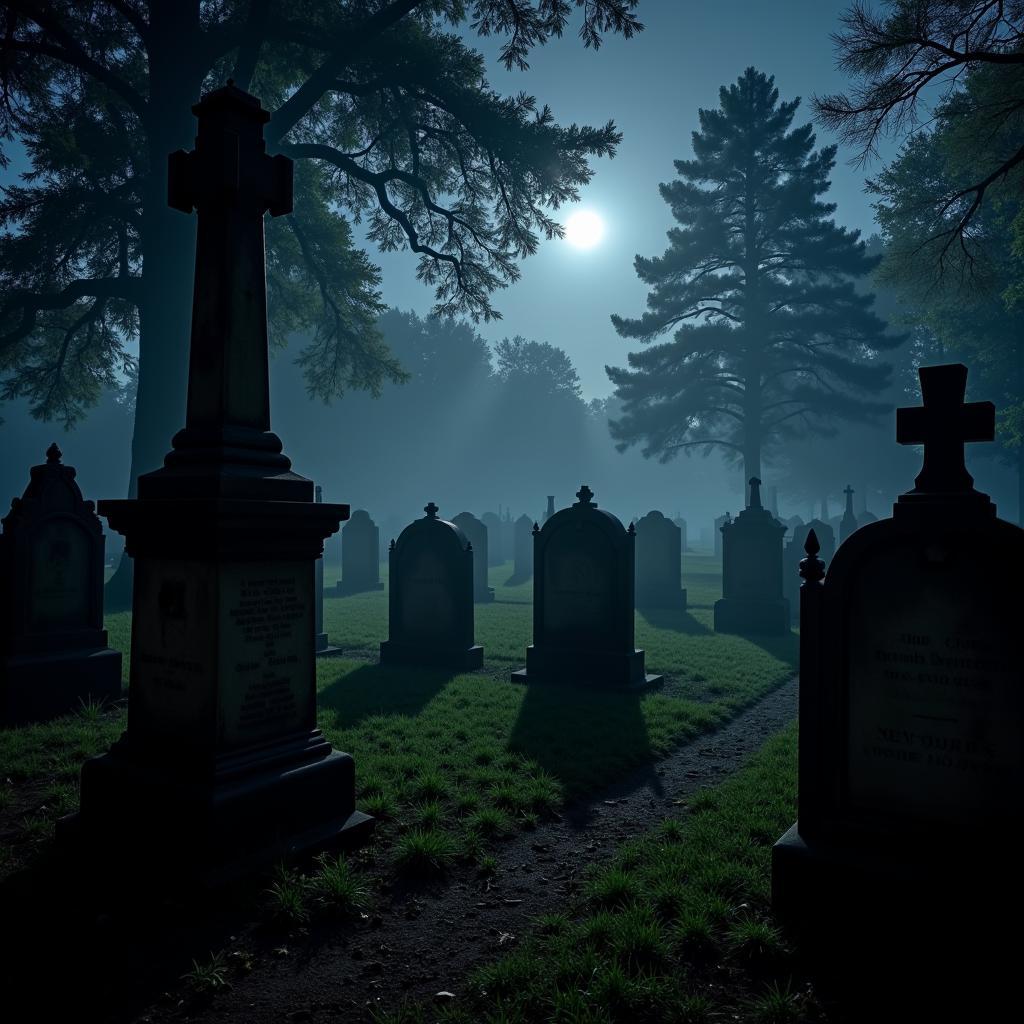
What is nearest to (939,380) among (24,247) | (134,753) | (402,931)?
(402,931)

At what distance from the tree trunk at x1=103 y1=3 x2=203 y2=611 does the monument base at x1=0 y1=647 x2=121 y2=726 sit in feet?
29.8

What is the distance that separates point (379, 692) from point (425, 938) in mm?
5219

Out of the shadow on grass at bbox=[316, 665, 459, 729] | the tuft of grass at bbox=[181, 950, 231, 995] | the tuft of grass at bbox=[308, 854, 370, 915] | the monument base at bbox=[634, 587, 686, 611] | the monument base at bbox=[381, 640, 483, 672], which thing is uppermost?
the monument base at bbox=[634, 587, 686, 611]

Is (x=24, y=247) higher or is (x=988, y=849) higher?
(x=24, y=247)

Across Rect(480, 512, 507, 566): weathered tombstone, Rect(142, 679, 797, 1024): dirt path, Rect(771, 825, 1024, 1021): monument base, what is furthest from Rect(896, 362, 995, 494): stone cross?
Rect(480, 512, 507, 566): weathered tombstone

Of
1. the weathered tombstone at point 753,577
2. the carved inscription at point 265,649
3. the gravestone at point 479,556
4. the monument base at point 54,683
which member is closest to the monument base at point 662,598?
the weathered tombstone at point 753,577

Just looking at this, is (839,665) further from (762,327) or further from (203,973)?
(762,327)

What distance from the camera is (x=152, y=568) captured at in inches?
173

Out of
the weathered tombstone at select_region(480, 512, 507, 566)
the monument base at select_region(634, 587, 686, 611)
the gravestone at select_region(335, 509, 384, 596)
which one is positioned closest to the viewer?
the monument base at select_region(634, 587, 686, 611)

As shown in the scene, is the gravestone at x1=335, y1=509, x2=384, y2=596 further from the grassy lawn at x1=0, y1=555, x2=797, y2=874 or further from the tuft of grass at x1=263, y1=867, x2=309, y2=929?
the tuft of grass at x1=263, y1=867, x2=309, y2=929

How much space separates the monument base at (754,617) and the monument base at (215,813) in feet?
36.7

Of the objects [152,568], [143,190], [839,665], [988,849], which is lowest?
[988,849]

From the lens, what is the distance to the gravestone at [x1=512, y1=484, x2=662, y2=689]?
29.8ft

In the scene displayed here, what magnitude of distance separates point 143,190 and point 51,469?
12884 mm
